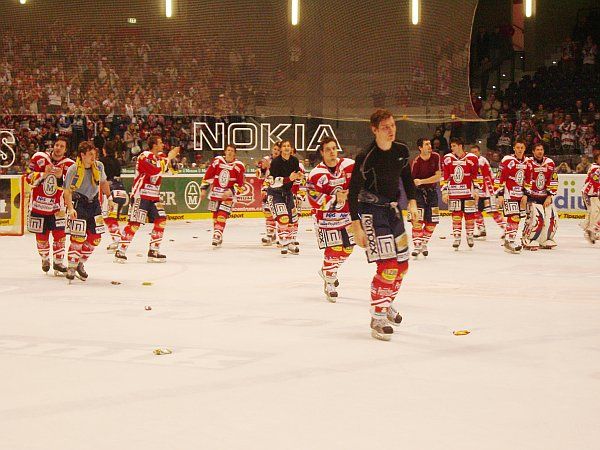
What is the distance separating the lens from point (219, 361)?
805cm

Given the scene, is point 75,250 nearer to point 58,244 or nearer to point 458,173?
point 58,244

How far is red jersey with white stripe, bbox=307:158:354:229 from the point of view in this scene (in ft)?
38.5

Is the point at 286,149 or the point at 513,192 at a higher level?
the point at 286,149

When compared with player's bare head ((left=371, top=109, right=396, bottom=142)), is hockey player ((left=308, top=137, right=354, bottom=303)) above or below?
below

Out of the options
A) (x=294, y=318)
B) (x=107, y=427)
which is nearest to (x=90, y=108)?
(x=294, y=318)

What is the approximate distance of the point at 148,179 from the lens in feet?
52.9

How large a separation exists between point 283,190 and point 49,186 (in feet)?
17.9

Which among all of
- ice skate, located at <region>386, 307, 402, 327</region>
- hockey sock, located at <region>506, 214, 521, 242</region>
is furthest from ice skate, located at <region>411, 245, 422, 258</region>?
ice skate, located at <region>386, 307, 402, 327</region>

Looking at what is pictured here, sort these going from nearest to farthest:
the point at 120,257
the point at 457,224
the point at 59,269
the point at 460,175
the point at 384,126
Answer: the point at 384,126 < the point at 59,269 < the point at 120,257 < the point at 457,224 < the point at 460,175

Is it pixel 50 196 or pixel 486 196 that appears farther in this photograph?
pixel 486 196

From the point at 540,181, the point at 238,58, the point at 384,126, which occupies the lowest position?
the point at 540,181

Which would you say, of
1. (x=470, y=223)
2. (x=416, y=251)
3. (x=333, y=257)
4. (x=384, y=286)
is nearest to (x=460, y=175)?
(x=470, y=223)

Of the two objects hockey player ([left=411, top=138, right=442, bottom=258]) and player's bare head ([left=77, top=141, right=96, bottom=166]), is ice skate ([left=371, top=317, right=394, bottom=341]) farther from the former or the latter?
hockey player ([left=411, top=138, right=442, bottom=258])

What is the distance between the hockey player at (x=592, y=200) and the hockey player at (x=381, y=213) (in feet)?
35.8
